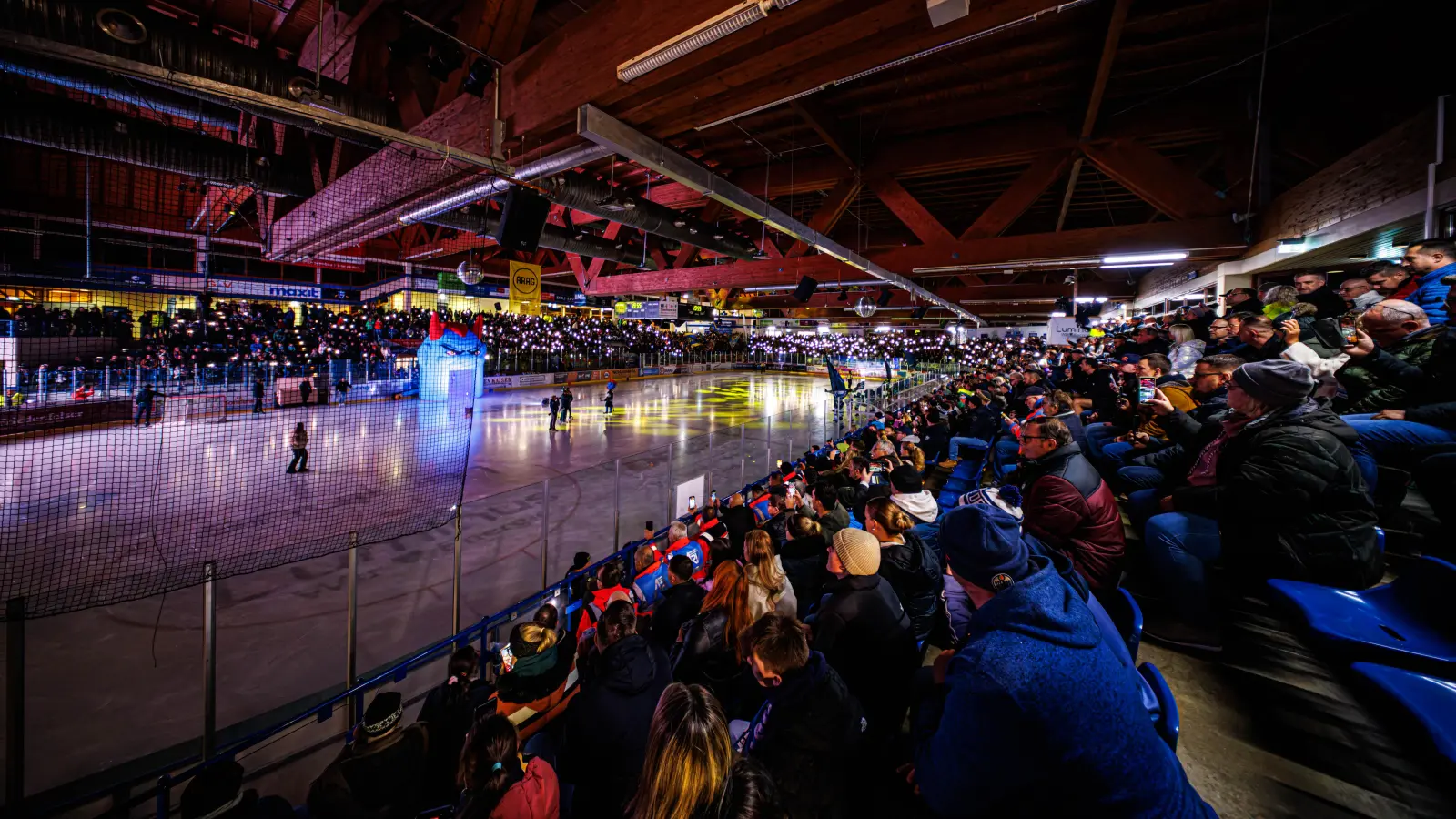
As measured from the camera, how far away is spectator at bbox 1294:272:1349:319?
14.7ft

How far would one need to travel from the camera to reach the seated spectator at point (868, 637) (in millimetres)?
2289

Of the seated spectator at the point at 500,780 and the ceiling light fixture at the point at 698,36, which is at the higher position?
the ceiling light fixture at the point at 698,36

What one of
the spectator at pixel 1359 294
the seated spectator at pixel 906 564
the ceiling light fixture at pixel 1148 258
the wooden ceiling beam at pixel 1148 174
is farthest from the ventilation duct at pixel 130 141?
the spectator at pixel 1359 294

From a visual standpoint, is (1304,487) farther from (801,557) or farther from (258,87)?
(258,87)

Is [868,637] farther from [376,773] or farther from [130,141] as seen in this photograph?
[130,141]

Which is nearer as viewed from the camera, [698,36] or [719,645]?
[698,36]

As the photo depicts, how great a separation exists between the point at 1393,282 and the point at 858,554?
5.24 meters

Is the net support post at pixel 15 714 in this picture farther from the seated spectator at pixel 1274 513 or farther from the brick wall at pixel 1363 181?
the brick wall at pixel 1363 181

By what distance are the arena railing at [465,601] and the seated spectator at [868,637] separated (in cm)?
266

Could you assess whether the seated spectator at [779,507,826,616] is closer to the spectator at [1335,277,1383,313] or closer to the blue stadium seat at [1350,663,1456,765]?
the blue stadium seat at [1350,663,1456,765]

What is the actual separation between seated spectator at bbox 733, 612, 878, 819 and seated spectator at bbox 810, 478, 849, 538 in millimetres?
2042

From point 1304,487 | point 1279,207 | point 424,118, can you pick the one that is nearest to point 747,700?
point 1304,487

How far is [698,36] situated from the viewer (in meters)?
2.61

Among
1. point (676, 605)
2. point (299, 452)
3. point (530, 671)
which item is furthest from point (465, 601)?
point (299, 452)
